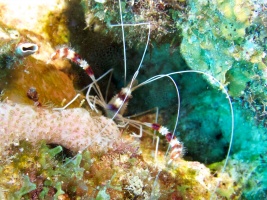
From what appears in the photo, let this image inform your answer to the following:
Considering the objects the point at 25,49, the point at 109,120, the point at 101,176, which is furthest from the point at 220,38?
the point at 25,49

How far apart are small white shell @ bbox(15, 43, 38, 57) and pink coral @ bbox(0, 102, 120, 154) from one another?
2.08 ft

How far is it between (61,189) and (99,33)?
8.42ft

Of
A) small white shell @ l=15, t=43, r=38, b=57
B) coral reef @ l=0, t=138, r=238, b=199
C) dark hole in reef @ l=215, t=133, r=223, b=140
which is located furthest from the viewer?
→ dark hole in reef @ l=215, t=133, r=223, b=140

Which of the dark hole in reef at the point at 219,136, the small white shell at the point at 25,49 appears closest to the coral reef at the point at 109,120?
the dark hole in reef at the point at 219,136

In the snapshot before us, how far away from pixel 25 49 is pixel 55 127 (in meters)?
0.93

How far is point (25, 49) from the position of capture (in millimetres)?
2900

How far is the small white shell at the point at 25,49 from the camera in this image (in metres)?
2.81

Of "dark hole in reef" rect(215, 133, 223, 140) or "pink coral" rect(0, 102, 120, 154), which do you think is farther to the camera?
"dark hole in reef" rect(215, 133, 223, 140)

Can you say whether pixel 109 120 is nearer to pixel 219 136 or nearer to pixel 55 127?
pixel 55 127

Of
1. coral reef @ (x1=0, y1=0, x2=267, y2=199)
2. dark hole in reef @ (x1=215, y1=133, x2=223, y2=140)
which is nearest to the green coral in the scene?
coral reef @ (x1=0, y1=0, x2=267, y2=199)

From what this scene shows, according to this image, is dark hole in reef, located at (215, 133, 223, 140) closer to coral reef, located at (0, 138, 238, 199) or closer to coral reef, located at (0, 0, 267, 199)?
coral reef, located at (0, 0, 267, 199)

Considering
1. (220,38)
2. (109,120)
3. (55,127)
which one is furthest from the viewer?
(109,120)

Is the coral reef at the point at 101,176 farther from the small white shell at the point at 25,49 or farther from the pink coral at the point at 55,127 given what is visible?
the small white shell at the point at 25,49

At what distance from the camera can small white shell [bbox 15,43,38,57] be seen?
9.21ft
